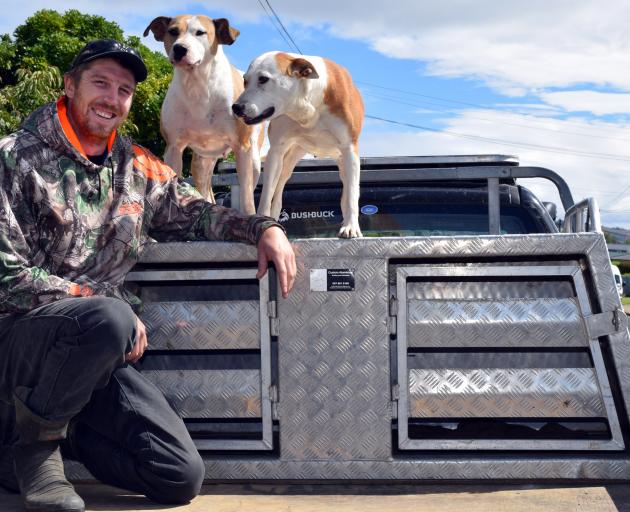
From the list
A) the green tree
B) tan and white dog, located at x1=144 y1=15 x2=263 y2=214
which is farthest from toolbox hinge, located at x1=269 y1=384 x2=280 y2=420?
the green tree

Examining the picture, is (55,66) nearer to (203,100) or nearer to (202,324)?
(203,100)

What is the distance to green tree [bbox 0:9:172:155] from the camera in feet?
45.7

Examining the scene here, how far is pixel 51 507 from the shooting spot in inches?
115

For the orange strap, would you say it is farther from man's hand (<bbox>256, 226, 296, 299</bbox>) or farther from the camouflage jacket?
man's hand (<bbox>256, 226, 296, 299</bbox>)

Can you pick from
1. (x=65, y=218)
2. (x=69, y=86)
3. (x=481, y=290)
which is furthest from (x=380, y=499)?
(x=69, y=86)

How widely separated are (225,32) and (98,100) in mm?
1410

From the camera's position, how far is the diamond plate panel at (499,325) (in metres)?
3.28

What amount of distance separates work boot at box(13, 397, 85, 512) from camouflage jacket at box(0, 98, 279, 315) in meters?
0.42

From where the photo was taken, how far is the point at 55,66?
21.7 m

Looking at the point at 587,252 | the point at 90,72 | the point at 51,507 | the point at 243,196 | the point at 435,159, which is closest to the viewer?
the point at 51,507

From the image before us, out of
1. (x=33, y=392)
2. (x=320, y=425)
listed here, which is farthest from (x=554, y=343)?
(x=33, y=392)

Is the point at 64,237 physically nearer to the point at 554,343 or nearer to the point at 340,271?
the point at 340,271

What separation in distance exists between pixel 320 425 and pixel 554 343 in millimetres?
945

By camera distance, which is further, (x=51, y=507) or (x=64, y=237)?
(x=64, y=237)
